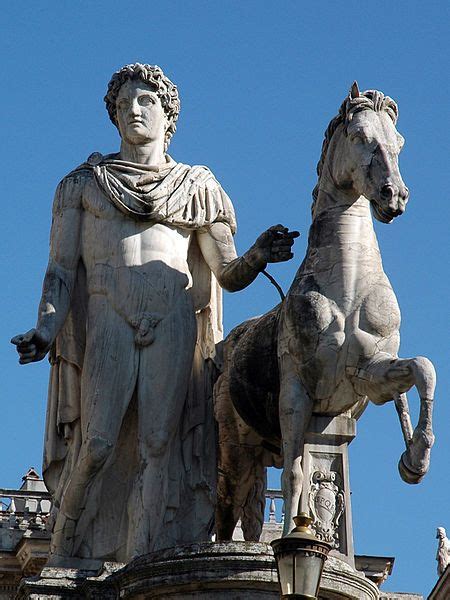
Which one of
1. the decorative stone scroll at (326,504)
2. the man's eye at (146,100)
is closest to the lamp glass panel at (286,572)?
the decorative stone scroll at (326,504)

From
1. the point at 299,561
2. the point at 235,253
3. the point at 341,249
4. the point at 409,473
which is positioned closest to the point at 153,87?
the point at 235,253

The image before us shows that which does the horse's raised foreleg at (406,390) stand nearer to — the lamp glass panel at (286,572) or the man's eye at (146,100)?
the lamp glass panel at (286,572)

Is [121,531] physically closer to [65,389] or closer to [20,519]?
[65,389]

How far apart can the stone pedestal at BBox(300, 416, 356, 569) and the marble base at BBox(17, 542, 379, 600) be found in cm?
46

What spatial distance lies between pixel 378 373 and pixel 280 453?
216 centimetres

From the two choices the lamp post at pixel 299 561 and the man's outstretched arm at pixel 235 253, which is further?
the man's outstretched arm at pixel 235 253

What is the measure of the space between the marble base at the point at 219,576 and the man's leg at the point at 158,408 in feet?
4.55

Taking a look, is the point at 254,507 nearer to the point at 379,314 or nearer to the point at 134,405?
the point at 134,405

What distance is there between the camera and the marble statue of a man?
18500 mm

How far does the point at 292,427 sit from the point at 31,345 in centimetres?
273

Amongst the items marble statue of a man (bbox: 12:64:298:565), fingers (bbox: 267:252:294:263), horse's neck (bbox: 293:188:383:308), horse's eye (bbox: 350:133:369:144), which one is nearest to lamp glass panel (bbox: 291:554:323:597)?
horse's neck (bbox: 293:188:383:308)

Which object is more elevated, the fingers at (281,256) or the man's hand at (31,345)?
the fingers at (281,256)

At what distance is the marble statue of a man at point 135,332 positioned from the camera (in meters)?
18.5

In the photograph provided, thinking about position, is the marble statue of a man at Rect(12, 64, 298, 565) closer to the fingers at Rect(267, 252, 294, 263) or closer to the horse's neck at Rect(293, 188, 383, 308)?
the fingers at Rect(267, 252, 294, 263)
